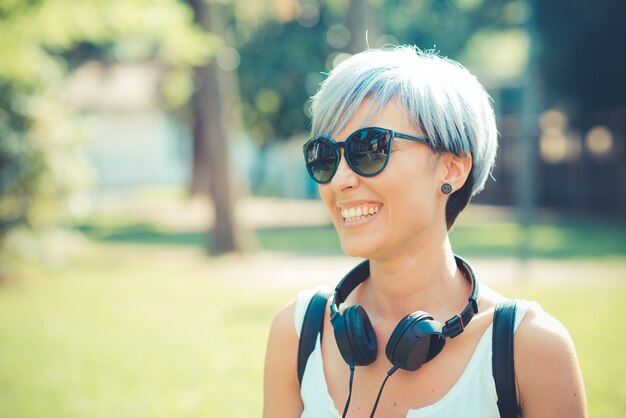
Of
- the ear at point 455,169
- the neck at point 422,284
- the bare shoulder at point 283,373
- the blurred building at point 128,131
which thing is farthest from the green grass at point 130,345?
the blurred building at point 128,131

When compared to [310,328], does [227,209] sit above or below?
below

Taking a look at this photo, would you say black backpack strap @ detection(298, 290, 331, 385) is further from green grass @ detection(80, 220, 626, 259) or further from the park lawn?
green grass @ detection(80, 220, 626, 259)

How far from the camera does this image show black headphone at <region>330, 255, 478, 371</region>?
1.88m

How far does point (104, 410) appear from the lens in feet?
18.4

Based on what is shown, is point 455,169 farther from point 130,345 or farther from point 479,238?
point 479,238

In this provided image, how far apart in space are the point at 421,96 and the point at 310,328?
82 centimetres

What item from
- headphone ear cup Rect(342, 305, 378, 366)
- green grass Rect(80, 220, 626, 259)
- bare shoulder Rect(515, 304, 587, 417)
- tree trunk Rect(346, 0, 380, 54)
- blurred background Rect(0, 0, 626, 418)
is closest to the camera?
bare shoulder Rect(515, 304, 587, 417)

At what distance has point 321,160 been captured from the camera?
2086 mm

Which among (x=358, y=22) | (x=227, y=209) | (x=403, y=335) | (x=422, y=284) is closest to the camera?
(x=403, y=335)

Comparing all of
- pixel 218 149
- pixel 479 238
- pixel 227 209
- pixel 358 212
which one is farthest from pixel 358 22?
pixel 358 212

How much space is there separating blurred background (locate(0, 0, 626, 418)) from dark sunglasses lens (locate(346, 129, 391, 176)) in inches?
158

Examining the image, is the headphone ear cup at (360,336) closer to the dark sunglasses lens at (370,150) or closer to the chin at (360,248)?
the chin at (360,248)

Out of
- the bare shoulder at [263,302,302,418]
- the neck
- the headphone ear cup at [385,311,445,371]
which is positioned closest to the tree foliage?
the bare shoulder at [263,302,302,418]

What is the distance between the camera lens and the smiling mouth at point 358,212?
6.59 ft
